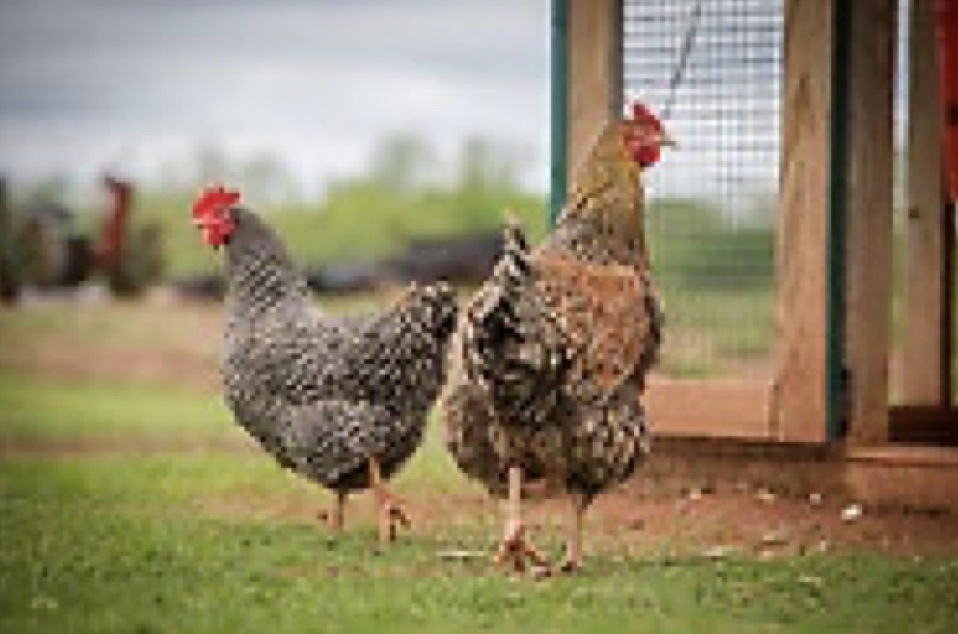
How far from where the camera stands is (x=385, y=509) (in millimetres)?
5355

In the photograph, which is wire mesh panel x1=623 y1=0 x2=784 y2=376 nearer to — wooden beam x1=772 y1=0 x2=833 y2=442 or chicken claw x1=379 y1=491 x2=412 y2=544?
wooden beam x1=772 y1=0 x2=833 y2=442

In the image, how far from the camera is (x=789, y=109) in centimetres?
610

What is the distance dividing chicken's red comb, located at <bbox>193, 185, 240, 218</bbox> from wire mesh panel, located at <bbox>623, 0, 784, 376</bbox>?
128 centimetres

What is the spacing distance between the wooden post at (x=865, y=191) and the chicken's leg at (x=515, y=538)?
1.64 metres

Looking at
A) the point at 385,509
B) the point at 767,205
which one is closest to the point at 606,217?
the point at 385,509

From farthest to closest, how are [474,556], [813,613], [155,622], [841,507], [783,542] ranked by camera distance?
[841,507] < [783,542] < [474,556] < [813,613] < [155,622]

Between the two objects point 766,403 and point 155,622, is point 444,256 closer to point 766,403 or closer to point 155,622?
point 766,403

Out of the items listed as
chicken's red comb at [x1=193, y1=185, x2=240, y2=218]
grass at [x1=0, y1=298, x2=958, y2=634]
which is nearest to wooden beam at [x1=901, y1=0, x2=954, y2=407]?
grass at [x1=0, y1=298, x2=958, y2=634]

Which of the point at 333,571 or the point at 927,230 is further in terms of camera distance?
the point at 927,230

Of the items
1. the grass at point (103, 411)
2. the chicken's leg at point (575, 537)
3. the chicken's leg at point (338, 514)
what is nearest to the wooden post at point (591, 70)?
the chicken's leg at point (338, 514)

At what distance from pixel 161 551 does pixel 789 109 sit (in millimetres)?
2305

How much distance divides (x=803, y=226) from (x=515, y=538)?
1716 millimetres

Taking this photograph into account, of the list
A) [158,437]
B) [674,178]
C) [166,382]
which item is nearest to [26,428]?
[158,437]

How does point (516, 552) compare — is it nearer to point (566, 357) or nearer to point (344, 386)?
point (566, 357)
